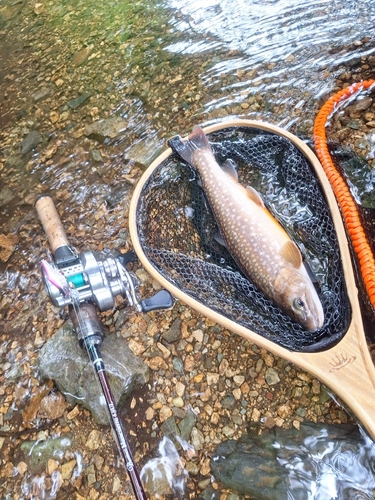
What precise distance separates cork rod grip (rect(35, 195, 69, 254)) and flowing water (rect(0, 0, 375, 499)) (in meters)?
0.64

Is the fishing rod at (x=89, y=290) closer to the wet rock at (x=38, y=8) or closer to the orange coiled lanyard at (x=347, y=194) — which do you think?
the orange coiled lanyard at (x=347, y=194)

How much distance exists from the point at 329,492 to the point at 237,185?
7.62 ft

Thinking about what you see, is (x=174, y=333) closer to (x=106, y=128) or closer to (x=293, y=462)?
(x=293, y=462)

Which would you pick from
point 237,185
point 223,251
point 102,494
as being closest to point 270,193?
point 237,185

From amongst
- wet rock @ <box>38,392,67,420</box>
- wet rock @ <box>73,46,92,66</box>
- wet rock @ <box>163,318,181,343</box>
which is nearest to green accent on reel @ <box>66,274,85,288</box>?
wet rock @ <box>163,318,181,343</box>

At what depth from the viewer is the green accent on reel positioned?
10.0ft

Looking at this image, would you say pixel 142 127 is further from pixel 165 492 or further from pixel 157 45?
pixel 165 492

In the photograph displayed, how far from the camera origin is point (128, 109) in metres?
5.75

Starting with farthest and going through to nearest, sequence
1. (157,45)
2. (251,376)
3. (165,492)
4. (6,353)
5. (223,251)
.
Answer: (157,45), (6,353), (223,251), (251,376), (165,492)

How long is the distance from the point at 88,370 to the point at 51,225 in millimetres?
1298

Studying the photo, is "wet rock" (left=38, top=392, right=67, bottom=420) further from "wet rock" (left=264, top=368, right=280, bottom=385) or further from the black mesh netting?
"wet rock" (left=264, top=368, right=280, bottom=385)

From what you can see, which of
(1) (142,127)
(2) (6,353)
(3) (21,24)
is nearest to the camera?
(2) (6,353)

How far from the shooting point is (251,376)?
3230 millimetres

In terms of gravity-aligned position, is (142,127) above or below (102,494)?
above
